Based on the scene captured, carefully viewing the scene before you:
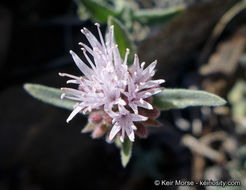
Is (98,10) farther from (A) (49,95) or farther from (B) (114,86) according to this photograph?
(B) (114,86)

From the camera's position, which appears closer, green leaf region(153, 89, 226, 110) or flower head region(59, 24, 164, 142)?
flower head region(59, 24, 164, 142)

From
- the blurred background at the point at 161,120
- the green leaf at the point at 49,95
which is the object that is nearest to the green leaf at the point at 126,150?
the green leaf at the point at 49,95

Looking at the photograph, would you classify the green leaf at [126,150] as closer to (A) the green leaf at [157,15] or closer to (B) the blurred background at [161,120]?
(B) the blurred background at [161,120]

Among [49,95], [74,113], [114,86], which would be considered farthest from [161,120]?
[74,113]

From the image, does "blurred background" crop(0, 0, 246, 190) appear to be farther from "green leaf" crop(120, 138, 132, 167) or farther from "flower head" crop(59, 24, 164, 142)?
"flower head" crop(59, 24, 164, 142)

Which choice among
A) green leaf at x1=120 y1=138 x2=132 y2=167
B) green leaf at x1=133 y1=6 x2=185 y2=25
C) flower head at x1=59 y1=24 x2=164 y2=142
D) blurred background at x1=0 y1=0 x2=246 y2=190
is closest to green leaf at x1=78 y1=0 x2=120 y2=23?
green leaf at x1=133 y1=6 x2=185 y2=25

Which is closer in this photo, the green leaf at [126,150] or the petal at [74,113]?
the petal at [74,113]
